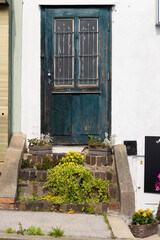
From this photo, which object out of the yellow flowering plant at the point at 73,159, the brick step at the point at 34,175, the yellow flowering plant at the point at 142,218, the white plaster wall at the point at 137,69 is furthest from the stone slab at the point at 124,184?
the brick step at the point at 34,175

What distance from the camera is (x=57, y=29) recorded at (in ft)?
27.9

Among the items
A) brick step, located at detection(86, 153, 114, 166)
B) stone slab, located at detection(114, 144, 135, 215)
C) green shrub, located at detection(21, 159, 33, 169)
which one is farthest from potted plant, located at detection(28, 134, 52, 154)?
stone slab, located at detection(114, 144, 135, 215)

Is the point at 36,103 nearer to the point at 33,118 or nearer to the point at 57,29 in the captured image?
the point at 33,118

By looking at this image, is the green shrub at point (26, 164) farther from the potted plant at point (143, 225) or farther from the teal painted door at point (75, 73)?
the potted plant at point (143, 225)

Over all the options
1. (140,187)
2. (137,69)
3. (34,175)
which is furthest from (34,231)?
(137,69)

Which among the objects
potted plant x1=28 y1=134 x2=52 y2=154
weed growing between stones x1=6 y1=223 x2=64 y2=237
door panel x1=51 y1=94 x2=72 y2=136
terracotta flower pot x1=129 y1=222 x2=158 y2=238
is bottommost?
terracotta flower pot x1=129 y1=222 x2=158 y2=238

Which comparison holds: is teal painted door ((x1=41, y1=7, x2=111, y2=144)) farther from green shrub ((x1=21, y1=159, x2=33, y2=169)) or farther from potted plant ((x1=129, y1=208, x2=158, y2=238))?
potted plant ((x1=129, y1=208, x2=158, y2=238))

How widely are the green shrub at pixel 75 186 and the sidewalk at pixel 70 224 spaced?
15.7 inches

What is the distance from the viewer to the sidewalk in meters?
4.99

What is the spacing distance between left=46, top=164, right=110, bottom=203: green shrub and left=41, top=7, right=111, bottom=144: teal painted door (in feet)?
6.52

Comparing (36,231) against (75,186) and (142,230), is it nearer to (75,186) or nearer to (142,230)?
(75,186)

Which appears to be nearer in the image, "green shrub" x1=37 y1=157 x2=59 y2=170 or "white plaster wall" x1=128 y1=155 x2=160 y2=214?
"green shrub" x1=37 y1=157 x2=59 y2=170

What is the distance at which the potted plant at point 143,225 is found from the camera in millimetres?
6191

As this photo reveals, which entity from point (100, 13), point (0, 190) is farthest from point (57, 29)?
point (0, 190)
